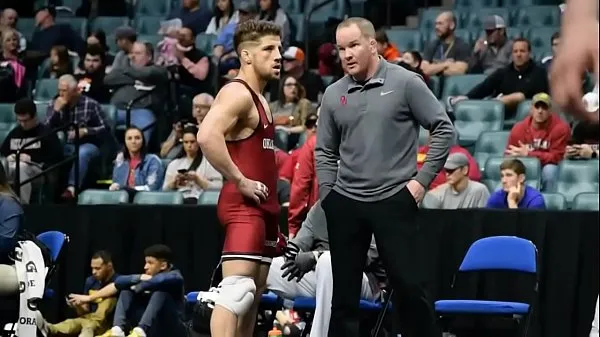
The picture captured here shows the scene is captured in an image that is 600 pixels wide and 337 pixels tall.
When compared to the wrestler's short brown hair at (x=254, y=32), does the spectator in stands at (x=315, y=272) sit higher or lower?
lower

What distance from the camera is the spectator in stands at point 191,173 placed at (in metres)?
10.8

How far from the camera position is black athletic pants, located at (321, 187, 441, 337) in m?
6.06

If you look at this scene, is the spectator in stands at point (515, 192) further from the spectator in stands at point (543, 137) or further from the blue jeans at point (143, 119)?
the blue jeans at point (143, 119)

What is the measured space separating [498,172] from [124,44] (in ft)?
16.5

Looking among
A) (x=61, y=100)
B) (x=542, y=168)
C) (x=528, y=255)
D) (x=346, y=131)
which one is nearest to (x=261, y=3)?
(x=61, y=100)

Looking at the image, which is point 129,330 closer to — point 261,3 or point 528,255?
point 528,255

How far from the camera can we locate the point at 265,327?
748 cm

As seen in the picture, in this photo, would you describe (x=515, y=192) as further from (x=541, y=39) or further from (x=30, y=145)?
(x=30, y=145)

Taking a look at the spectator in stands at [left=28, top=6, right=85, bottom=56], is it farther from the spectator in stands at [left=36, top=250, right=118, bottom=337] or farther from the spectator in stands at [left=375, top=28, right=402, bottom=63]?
the spectator in stands at [left=36, top=250, right=118, bottom=337]

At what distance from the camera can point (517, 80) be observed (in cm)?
1166

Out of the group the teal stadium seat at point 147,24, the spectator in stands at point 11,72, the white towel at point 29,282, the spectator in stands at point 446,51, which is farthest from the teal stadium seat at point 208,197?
the teal stadium seat at point 147,24

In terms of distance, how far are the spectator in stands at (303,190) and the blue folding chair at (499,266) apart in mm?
993

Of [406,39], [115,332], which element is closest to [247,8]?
[406,39]

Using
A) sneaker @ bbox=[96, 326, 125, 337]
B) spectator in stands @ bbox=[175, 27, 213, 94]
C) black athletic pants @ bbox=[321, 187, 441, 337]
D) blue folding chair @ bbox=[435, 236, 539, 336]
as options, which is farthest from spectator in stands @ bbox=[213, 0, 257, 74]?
black athletic pants @ bbox=[321, 187, 441, 337]
